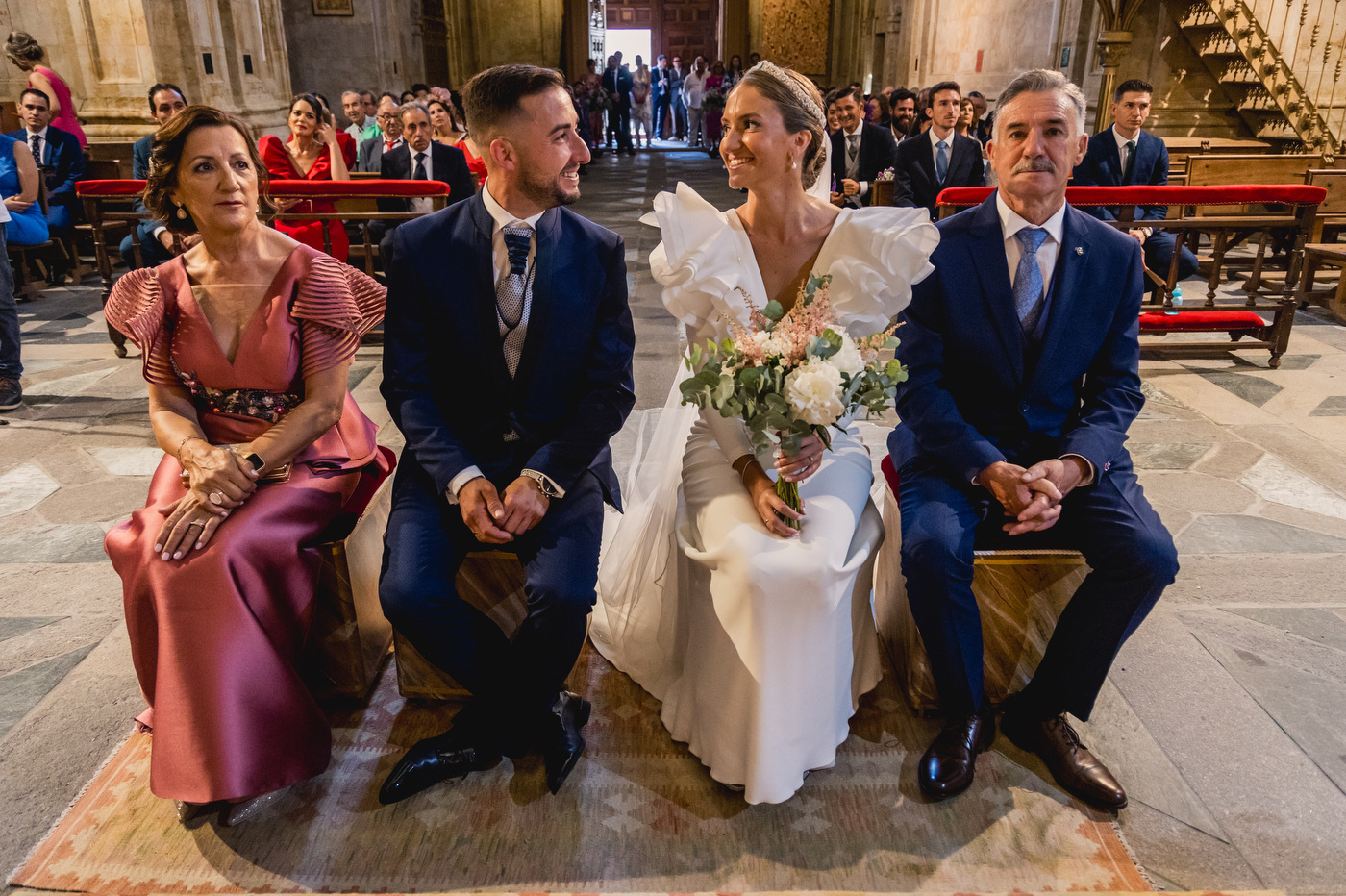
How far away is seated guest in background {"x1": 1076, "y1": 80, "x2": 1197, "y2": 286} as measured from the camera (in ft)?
21.1

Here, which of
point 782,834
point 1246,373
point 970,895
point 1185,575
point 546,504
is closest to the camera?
point 970,895

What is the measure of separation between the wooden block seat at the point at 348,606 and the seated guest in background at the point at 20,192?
583 centimetres

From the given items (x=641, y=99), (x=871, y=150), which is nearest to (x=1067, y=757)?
(x=871, y=150)

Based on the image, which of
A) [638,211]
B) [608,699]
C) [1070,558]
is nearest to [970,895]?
[1070,558]

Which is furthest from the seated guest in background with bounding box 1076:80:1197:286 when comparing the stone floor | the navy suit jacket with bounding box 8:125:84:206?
the navy suit jacket with bounding box 8:125:84:206

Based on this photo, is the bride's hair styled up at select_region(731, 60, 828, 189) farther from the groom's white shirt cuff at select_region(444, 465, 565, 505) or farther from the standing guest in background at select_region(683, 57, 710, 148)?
the standing guest in background at select_region(683, 57, 710, 148)

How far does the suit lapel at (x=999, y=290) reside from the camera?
2.54m

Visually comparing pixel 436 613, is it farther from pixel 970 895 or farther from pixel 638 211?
pixel 638 211

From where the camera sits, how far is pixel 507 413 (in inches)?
101

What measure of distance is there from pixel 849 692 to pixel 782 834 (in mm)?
461

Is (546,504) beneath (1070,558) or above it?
above

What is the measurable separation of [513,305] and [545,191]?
1.06 feet

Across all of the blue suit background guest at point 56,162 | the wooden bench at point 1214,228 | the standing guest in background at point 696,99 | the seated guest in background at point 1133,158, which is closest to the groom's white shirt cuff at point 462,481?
the wooden bench at point 1214,228

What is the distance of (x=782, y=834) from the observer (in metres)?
2.21
